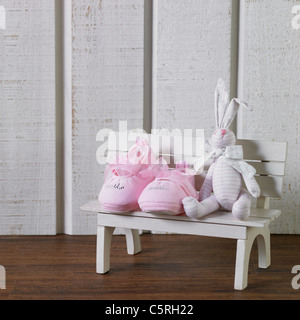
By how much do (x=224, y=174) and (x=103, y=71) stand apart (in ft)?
2.89

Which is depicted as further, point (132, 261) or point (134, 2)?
point (134, 2)

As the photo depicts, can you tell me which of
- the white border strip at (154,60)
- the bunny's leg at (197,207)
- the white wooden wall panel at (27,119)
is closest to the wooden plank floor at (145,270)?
the white wooden wall panel at (27,119)

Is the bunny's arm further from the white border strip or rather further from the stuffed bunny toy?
the white border strip

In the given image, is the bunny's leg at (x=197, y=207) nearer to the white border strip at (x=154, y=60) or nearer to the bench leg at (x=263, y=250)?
the bench leg at (x=263, y=250)

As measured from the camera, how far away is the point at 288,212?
9.18ft

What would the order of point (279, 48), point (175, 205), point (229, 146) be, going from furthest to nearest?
point (279, 48) → point (229, 146) → point (175, 205)

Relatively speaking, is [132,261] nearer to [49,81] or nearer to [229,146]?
[229,146]

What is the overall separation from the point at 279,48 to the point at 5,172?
140 centimetres

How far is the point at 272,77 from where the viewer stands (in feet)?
8.95

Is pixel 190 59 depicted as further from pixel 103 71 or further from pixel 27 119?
pixel 27 119

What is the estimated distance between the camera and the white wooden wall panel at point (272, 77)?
106 inches

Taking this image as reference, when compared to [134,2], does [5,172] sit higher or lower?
lower

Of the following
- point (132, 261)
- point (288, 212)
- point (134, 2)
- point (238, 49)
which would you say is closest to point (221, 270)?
point (132, 261)

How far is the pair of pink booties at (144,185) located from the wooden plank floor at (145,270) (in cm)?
27
